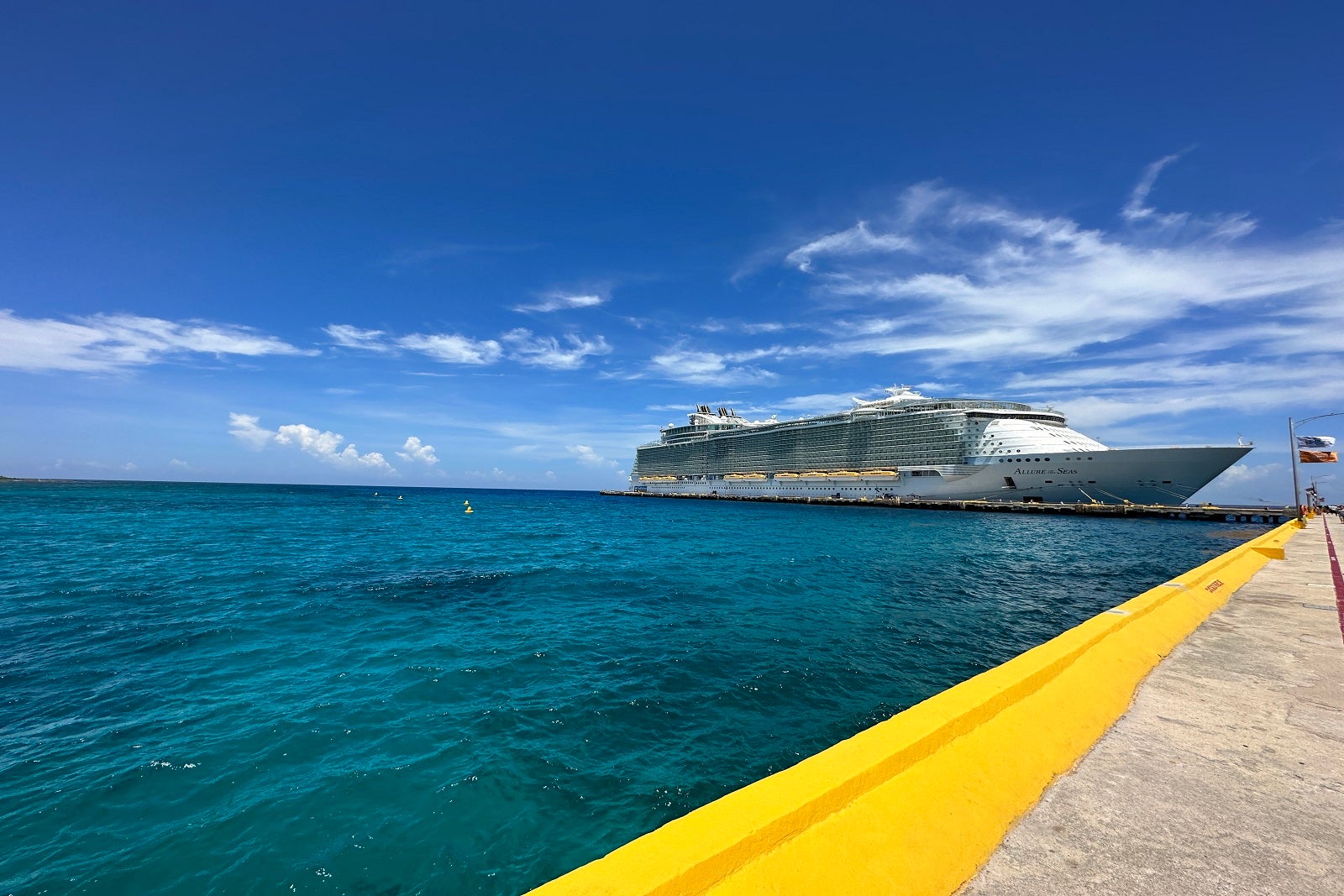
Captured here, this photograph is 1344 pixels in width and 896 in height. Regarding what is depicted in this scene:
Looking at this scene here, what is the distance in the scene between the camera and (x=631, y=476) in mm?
114375

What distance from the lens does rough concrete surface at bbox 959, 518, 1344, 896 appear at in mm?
2066

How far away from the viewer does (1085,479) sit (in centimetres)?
4888

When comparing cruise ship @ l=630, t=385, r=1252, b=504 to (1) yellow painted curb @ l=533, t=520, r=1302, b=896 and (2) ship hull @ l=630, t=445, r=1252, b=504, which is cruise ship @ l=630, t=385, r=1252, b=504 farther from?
(1) yellow painted curb @ l=533, t=520, r=1302, b=896

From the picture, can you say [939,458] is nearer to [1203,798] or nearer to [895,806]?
[1203,798]

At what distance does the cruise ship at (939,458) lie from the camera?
4756 centimetres

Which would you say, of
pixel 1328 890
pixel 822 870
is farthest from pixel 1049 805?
pixel 822 870

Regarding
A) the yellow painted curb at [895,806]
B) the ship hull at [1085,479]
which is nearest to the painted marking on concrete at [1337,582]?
the yellow painted curb at [895,806]

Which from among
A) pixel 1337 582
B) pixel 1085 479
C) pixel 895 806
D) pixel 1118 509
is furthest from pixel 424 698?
pixel 1085 479

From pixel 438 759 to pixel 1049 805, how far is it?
17.8 feet

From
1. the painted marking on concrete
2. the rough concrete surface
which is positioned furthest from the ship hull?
the rough concrete surface

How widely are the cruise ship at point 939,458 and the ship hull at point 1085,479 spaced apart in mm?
87

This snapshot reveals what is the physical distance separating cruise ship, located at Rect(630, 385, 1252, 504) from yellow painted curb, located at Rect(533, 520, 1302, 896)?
5716cm

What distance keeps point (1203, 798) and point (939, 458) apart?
63277 mm

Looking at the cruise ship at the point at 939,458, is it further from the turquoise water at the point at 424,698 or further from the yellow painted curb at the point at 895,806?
the yellow painted curb at the point at 895,806
